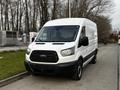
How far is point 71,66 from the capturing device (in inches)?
248

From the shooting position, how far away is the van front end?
20.2 feet

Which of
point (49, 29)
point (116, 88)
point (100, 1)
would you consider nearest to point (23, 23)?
point (100, 1)

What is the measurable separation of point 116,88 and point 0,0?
3737cm

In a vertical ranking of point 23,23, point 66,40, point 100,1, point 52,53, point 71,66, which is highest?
point 100,1

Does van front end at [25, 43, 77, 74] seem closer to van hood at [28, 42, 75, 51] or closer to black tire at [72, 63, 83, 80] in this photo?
van hood at [28, 42, 75, 51]

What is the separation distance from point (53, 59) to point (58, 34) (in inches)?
62.0

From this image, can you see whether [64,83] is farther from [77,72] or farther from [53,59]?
[53,59]

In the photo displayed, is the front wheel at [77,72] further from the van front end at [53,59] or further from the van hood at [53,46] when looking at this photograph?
the van hood at [53,46]

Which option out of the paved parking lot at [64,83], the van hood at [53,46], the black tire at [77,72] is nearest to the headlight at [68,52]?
the van hood at [53,46]

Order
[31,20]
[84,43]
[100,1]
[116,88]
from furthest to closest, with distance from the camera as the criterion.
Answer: [31,20] < [100,1] < [84,43] < [116,88]

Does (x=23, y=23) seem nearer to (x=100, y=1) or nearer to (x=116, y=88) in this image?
(x=100, y=1)

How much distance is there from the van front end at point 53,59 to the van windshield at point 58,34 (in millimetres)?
752

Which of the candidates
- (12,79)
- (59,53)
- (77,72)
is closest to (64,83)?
(77,72)

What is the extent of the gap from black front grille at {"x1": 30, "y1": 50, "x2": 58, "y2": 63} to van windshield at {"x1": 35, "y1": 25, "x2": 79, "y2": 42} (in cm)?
101
